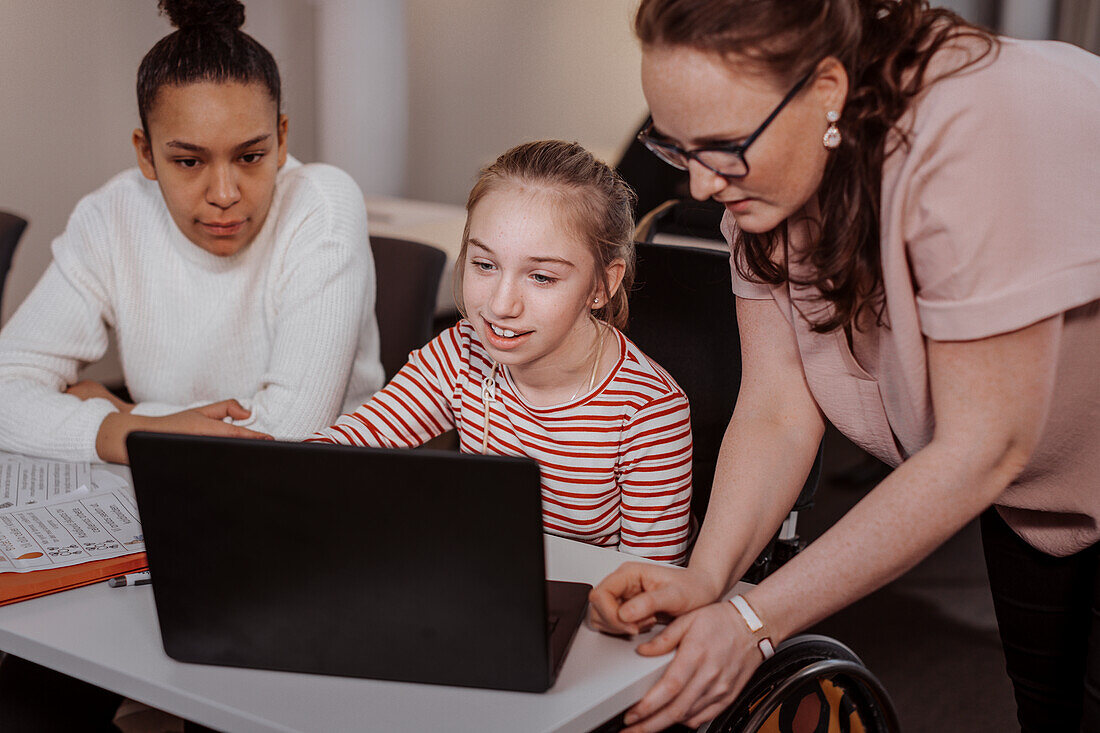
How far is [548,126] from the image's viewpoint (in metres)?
4.61

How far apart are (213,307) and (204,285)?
0.04 meters

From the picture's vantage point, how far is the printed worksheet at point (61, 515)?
3.33ft

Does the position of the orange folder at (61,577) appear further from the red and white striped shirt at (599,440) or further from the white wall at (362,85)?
the white wall at (362,85)

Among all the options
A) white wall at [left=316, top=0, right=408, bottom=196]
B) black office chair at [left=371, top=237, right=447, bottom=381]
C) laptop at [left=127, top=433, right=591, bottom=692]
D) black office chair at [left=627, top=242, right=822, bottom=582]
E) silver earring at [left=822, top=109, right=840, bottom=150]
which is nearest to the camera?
laptop at [left=127, top=433, right=591, bottom=692]

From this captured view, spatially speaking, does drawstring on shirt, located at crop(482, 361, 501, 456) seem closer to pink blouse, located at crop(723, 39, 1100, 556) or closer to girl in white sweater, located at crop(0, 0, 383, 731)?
girl in white sweater, located at crop(0, 0, 383, 731)

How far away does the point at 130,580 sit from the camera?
98 cm

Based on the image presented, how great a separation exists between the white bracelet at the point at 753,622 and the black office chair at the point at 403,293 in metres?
0.94

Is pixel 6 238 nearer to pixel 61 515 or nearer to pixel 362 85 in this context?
pixel 61 515

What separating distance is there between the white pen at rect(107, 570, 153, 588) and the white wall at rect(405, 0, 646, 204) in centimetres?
348

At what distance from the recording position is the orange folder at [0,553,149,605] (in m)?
0.94

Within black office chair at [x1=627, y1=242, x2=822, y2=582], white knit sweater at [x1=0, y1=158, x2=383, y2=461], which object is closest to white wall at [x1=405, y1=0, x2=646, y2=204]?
white knit sweater at [x1=0, y1=158, x2=383, y2=461]

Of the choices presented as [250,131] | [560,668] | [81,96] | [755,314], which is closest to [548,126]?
[81,96]

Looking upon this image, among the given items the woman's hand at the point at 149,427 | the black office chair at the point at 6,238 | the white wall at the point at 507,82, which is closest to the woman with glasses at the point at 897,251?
the woman's hand at the point at 149,427

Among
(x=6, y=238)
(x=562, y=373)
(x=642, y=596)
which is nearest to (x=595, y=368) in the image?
(x=562, y=373)
